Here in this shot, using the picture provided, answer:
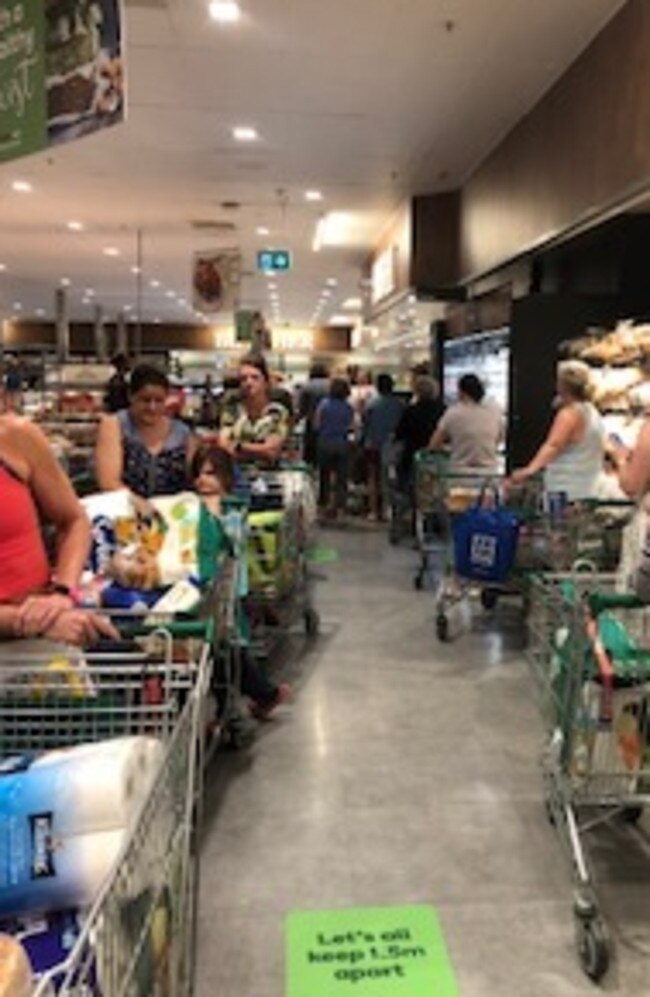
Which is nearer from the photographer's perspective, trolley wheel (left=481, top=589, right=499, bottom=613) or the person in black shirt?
trolley wheel (left=481, top=589, right=499, bottom=613)

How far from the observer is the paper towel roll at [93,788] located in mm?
1180

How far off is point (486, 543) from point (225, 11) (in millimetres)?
3390

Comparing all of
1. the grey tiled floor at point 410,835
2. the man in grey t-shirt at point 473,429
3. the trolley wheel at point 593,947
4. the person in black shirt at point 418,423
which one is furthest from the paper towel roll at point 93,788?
the person in black shirt at point 418,423

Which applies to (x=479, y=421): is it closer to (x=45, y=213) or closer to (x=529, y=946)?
(x=529, y=946)

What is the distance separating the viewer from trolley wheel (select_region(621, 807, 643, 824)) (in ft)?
10.4

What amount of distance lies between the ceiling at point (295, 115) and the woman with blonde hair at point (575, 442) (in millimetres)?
2064

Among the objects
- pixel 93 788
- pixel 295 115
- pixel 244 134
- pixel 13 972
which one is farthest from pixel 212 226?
pixel 13 972

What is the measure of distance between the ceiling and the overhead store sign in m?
0.43

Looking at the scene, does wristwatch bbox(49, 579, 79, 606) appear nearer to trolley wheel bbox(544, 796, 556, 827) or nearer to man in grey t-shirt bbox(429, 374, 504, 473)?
trolley wheel bbox(544, 796, 556, 827)

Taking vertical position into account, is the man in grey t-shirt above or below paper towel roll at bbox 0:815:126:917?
above

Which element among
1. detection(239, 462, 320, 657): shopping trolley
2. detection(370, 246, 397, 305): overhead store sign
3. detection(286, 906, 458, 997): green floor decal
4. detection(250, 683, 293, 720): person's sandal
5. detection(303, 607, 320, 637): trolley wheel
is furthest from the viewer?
detection(370, 246, 397, 305): overhead store sign

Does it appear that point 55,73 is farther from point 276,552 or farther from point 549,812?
point 549,812

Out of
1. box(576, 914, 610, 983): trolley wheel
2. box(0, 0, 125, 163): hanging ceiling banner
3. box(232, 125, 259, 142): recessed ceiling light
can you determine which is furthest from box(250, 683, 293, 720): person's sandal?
box(232, 125, 259, 142): recessed ceiling light

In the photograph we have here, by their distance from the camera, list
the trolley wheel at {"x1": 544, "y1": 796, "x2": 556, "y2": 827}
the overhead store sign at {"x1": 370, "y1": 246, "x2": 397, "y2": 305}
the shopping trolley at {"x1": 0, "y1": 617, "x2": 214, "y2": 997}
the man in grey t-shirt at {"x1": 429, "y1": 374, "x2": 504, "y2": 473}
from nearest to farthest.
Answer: the shopping trolley at {"x1": 0, "y1": 617, "x2": 214, "y2": 997}
the trolley wheel at {"x1": 544, "y1": 796, "x2": 556, "y2": 827}
the man in grey t-shirt at {"x1": 429, "y1": 374, "x2": 504, "y2": 473}
the overhead store sign at {"x1": 370, "y1": 246, "x2": 397, "y2": 305}
